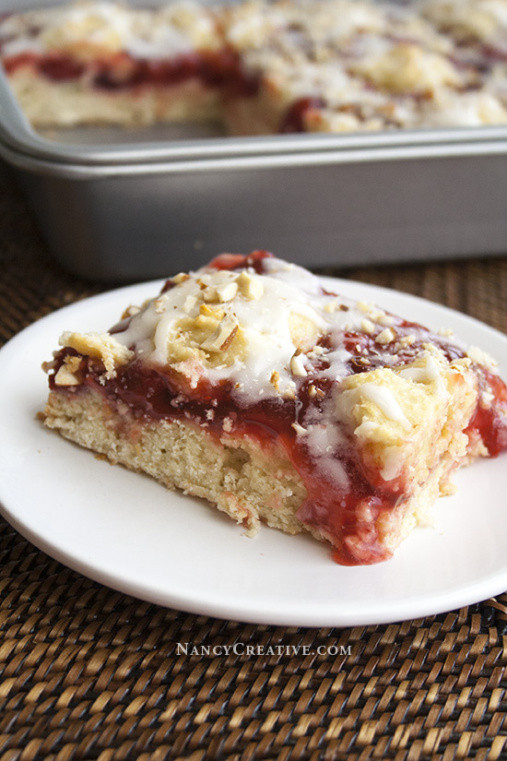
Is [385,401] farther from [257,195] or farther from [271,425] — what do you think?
[257,195]

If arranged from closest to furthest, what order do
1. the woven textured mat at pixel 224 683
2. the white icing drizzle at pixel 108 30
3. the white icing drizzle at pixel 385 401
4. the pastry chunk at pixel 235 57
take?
the woven textured mat at pixel 224 683
the white icing drizzle at pixel 385 401
the pastry chunk at pixel 235 57
the white icing drizzle at pixel 108 30

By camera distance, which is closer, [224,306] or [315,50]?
[224,306]

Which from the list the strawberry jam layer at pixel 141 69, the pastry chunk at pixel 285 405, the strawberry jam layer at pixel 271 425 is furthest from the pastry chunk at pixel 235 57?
the strawberry jam layer at pixel 271 425

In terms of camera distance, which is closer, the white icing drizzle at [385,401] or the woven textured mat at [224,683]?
the woven textured mat at [224,683]

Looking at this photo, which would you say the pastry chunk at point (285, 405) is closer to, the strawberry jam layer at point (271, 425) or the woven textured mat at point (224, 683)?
the strawberry jam layer at point (271, 425)

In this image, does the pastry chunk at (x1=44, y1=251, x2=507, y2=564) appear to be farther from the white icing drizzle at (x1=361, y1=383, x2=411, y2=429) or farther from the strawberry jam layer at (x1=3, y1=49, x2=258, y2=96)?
the strawberry jam layer at (x1=3, y1=49, x2=258, y2=96)

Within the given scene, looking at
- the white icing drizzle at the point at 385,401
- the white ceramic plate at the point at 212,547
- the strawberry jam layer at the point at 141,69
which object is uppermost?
the white icing drizzle at the point at 385,401

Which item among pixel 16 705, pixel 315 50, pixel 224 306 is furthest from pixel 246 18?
pixel 16 705

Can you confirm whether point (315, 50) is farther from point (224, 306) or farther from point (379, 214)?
point (224, 306)
